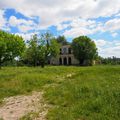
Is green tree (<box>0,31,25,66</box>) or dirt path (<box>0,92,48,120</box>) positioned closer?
dirt path (<box>0,92,48,120</box>)

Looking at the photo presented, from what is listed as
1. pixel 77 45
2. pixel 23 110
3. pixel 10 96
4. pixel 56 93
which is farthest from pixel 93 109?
pixel 77 45

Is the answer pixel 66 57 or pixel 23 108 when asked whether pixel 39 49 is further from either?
pixel 23 108

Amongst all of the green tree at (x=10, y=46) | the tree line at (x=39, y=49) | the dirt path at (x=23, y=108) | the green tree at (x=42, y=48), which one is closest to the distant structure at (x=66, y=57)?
the tree line at (x=39, y=49)

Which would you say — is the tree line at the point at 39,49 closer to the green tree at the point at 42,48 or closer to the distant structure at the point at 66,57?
the green tree at the point at 42,48

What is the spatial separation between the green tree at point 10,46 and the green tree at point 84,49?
2620 centimetres

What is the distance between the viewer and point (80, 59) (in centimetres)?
8212

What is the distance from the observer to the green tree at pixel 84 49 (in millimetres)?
79438

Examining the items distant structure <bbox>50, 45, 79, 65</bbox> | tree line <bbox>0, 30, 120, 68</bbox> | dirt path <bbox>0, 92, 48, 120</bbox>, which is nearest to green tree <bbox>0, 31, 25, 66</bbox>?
tree line <bbox>0, 30, 120, 68</bbox>

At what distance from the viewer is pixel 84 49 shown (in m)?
79.6

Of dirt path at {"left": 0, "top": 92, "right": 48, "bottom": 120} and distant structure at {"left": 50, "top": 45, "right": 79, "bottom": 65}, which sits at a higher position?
distant structure at {"left": 50, "top": 45, "right": 79, "bottom": 65}

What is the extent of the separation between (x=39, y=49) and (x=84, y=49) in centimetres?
2112

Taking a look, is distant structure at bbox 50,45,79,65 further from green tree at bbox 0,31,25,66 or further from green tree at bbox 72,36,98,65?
green tree at bbox 0,31,25,66

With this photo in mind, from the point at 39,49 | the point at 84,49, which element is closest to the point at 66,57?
the point at 84,49

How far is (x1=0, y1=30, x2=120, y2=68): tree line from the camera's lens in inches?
2178
